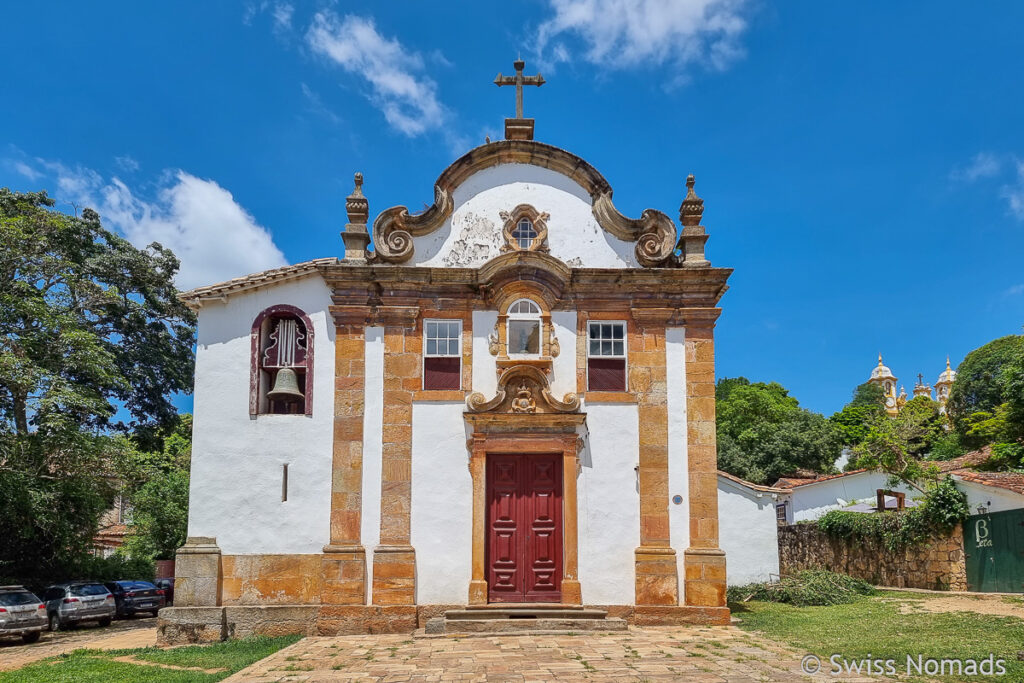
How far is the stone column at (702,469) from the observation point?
13.2 metres

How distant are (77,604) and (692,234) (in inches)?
634

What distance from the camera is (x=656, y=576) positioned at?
13195 mm

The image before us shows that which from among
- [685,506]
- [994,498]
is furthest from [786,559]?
[685,506]

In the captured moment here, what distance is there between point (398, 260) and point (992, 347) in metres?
37.1

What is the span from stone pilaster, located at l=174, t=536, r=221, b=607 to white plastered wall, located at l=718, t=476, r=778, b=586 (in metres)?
12.3

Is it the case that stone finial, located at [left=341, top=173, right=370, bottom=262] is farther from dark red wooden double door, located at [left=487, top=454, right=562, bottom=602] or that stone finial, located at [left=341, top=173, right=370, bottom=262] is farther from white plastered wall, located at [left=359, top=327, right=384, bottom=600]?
dark red wooden double door, located at [left=487, top=454, right=562, bottom=602]

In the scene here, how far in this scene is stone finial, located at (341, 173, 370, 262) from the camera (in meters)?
14.3

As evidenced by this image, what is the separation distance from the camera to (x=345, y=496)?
44.0 feet

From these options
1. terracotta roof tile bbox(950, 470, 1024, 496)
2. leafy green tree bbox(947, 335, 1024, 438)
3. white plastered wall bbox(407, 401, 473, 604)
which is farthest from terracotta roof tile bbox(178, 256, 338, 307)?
leafy green tree bbox(947, 335, 1024, 438)

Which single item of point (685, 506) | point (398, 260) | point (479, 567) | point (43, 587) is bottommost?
point (43, 587)

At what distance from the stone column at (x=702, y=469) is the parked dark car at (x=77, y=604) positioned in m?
14.1

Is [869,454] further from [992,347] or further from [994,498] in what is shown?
[992,347]

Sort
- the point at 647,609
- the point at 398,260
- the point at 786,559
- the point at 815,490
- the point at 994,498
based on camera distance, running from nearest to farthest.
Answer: the point at 647,609
the point at 398,260
the point at 994,498
the point at 786,559
the point at 815,490

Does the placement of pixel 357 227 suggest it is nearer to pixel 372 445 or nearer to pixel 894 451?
pixel 372 445
